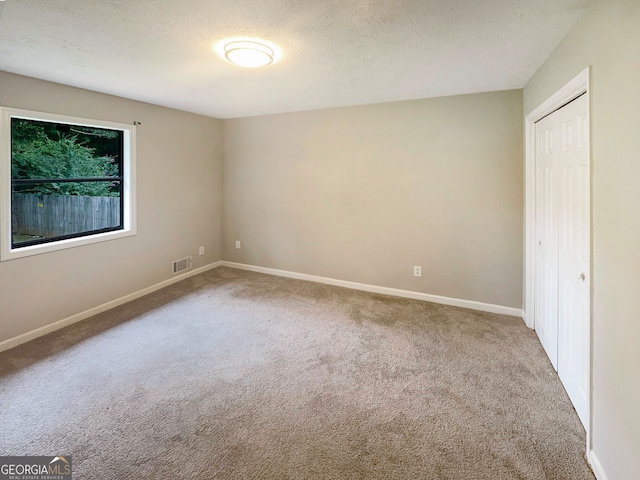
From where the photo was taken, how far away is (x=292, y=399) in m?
2.11

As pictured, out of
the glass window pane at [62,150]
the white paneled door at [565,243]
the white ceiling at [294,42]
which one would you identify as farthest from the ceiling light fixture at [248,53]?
the glass window pane at [62,150]

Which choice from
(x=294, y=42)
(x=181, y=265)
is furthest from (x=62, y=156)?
(x=294, y=42)

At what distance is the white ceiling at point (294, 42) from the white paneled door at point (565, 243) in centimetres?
59

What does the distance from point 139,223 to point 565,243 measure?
13.9 feet

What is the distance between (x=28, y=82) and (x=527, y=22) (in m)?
3.86

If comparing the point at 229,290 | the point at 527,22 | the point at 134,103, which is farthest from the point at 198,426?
the point at 134,103

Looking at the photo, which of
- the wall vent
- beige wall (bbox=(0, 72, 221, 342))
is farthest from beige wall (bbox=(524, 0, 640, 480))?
the wall vent

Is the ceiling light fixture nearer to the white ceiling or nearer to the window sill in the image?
the white ceiling

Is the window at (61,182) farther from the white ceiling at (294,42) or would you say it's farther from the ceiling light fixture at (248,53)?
the ceiling light fixture at (248,53)

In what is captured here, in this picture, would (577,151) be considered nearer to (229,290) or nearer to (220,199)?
(229,290)

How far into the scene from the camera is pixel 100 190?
3580 mm

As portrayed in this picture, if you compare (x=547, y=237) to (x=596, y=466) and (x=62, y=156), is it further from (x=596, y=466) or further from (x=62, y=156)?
(x=62, y=156)

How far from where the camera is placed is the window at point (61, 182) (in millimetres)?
2775

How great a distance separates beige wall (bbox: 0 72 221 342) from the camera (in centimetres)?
281
